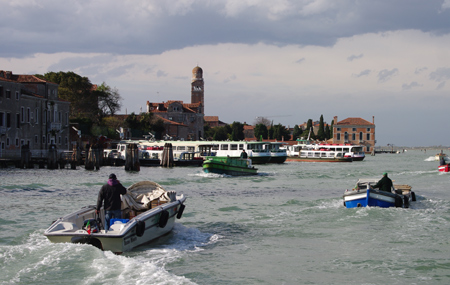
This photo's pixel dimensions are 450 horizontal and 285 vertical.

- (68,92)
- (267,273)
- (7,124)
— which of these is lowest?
(267,273)

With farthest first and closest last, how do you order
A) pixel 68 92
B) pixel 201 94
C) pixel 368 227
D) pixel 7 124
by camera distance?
pixel 201 94 → pixel 68 92 → pixel 7 124 → pixel 368 227

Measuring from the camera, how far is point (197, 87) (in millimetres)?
140875

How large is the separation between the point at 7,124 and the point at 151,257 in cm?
4039

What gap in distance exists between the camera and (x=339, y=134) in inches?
5556

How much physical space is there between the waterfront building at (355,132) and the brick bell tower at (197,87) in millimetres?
35168

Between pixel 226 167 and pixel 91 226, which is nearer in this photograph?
pixel 91 226

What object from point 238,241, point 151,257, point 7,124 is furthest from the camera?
point 7,124

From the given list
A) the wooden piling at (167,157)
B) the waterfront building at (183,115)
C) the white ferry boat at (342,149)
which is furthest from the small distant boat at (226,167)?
the waterfront building at (183,115)

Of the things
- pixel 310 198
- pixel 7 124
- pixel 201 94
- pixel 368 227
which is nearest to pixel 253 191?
pixel 310 198

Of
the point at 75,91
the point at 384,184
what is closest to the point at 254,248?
the point at 384,184

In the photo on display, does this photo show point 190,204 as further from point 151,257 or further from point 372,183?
point 151,257

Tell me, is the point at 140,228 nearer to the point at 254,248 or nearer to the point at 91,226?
the point at 91,226

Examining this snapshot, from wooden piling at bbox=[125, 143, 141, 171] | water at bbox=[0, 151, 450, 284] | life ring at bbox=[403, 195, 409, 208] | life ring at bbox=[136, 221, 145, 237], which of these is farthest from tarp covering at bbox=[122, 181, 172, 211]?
wooden piling at bbox=[125, 143, 141, 171]

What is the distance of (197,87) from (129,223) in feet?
Result: 427
